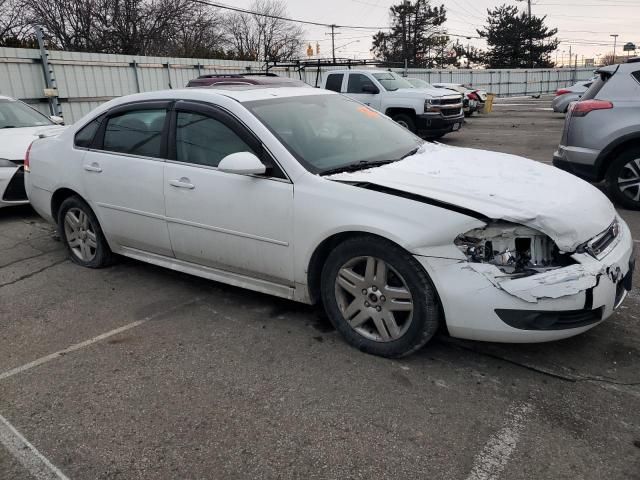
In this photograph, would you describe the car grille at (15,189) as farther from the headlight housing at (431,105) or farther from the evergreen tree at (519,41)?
the evergreen tree at (519,41)

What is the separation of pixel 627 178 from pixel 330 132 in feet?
14.2

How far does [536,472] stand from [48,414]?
2361 mm

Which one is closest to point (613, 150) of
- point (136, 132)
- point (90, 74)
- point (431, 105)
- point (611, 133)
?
point (611, 133)

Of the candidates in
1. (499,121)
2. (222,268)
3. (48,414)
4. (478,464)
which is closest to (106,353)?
(48,414)

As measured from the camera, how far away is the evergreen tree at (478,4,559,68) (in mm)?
59562

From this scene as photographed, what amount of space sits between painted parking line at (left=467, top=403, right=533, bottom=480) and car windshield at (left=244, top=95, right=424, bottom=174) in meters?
1.75

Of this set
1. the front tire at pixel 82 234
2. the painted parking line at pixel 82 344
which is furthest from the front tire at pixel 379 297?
the front tire at pixel 82 234

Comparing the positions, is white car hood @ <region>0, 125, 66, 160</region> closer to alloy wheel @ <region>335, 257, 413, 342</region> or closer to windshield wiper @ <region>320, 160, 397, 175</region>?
windshield wiper @ <region>320, 160, 397, 175</region>

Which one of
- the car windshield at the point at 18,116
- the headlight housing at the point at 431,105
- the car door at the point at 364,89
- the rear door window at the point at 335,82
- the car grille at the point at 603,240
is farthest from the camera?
the rear door window at the point at 335,82

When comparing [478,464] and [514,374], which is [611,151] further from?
[478,464]

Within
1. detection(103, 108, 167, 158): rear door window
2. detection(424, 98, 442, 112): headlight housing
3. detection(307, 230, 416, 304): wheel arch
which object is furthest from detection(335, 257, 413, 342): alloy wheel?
detection(424, 98, 442, 112): headlight housing

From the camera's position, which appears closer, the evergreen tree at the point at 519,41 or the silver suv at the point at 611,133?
the silver suv at the point at 611,133

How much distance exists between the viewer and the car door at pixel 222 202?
3.46 m

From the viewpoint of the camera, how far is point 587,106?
251 inches
